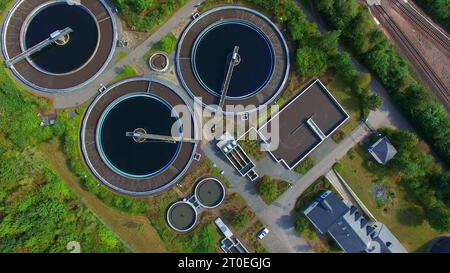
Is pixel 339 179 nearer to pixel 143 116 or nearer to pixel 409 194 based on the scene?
pixel 409 194

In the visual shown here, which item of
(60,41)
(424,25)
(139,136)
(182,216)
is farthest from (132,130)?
(424,25)

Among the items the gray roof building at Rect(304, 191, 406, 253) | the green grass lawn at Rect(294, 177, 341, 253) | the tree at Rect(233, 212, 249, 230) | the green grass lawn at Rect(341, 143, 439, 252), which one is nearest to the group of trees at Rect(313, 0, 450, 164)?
the green grass lawn at Rect(341, 143, 439, 252)

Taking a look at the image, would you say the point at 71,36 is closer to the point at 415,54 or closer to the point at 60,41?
the point at 60,41

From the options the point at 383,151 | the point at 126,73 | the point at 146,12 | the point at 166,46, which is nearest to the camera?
the point at 383,151

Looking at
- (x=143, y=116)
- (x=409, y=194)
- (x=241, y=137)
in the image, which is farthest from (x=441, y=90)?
(x=143, y=116)

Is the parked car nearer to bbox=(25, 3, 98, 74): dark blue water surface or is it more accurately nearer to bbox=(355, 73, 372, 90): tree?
bbox=(355, 73, 372, 90): tree

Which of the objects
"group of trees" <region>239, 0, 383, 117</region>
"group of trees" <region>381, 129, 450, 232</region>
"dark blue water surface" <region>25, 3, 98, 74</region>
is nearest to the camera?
"group of trees" <region>381, 129, 450, 232</region>
